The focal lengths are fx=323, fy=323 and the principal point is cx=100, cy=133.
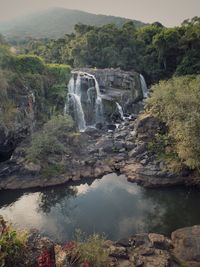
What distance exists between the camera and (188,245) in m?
20.7

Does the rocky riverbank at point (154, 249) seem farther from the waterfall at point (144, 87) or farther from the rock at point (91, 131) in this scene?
the waterfall at point (144, 87)

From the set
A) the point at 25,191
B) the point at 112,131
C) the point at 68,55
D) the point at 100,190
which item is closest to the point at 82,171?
the point at 100,190

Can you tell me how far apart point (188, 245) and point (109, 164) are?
16.1 metres

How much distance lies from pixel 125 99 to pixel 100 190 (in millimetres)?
23389

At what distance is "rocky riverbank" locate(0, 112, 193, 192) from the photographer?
3191 cm

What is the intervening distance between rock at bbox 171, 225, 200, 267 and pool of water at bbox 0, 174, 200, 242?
2.01 metres

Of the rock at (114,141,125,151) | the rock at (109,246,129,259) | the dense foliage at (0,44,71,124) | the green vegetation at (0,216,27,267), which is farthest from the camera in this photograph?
the rock at (114,141,125,151)

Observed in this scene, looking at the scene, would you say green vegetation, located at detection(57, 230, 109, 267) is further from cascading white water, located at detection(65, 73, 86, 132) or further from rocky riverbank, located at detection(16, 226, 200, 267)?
cascading white water, located at detection(65, 73, 86, 132)

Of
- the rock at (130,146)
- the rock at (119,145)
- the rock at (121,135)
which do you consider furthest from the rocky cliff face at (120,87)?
the rock at (130,146)

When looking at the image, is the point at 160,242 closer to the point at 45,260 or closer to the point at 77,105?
the point at 45,260

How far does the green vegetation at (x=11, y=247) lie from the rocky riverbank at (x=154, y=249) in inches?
35.2

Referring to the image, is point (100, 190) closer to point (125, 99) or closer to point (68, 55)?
point (125, 99)

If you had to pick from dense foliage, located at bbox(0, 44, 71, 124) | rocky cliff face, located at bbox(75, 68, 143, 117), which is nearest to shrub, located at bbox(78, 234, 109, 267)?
dense foliage, located at bbox(0, 44, 71, 124)

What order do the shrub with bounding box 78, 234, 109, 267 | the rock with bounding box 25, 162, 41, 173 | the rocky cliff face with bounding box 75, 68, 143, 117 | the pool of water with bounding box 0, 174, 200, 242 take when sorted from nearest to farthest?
the shrub with bounding box 78, 234, 109, 267 < the pool of water with bounding box 0, 174, 200, 242 < the rock with bounding box 25, 162, 41, 173 < the rocky cliff face with bounding box 75, 68, 143, 117
